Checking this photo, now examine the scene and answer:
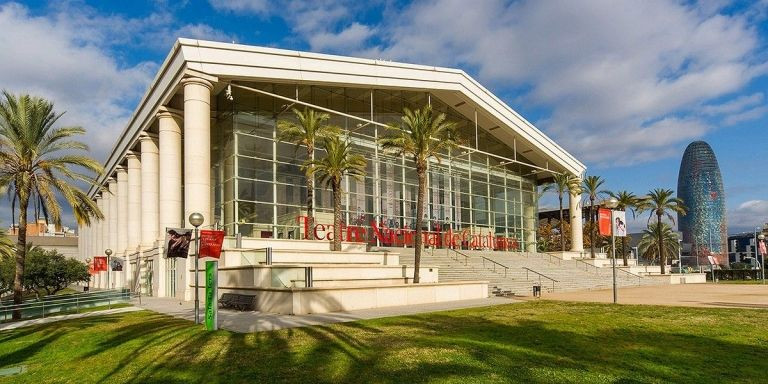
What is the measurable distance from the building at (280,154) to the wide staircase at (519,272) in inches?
192

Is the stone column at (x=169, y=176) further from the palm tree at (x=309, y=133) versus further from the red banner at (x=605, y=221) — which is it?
the red banner at (x=605, y=221)

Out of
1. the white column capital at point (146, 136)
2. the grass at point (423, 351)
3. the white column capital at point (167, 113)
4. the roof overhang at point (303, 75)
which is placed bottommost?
the grass at point (423, 351)

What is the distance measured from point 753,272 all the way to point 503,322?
A: 56.4 m

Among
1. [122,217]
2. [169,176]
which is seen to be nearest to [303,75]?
[169,176]

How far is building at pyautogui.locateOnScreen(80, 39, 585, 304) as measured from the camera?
30.8 meters

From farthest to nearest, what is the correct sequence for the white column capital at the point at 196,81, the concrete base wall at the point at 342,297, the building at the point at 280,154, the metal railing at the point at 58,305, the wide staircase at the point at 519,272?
the wide staircase at the point at 519,272
the building at the point at 280,154
the white column capital at the point at 196,81
the metal railing at the point at 58,305
the concrete base wall at the point at 342,297

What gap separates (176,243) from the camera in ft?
51.5

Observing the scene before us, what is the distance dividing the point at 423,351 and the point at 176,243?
28.4ft

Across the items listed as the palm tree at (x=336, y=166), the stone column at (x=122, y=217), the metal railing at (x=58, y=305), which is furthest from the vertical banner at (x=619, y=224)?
the stone column at (x=122, y=217)

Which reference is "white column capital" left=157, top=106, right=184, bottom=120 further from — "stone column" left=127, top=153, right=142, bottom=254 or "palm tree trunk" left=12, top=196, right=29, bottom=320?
"palm tree trunk" left=12, top=196, right=29, bottom=320

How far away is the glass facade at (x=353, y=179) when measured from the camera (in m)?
33.8

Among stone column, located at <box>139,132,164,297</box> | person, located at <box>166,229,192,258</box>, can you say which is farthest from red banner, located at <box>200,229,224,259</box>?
stone column, located at <box>139,132,164,297</box>

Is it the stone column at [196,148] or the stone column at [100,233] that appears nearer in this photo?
the stone column at [196,148]

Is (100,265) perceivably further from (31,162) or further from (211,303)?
(211,303)
